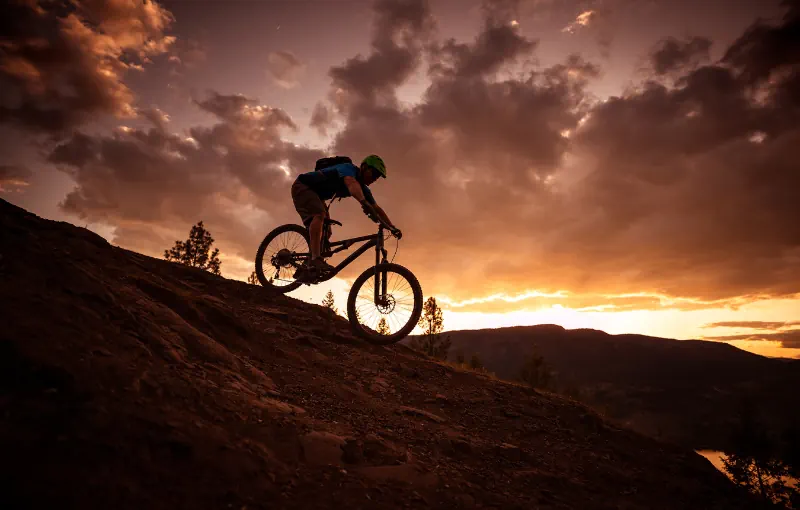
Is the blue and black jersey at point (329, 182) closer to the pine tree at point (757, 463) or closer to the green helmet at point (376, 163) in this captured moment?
the green helmet at point (376, 163)

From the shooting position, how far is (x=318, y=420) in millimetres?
4215

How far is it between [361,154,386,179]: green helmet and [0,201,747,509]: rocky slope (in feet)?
12.0

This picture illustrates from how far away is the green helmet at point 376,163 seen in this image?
7.70 meters

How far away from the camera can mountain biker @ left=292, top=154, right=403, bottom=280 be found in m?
7.60

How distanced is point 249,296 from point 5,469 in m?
6.54

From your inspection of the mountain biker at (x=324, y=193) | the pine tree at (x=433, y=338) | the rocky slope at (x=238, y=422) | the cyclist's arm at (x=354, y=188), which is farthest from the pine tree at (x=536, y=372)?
the cyclist's arm at (x=354, y=188)

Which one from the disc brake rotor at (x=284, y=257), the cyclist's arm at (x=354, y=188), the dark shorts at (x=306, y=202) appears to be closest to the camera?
the cyclist's arm at (x=354, y=188)

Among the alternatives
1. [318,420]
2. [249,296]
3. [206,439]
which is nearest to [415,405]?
[318,420]

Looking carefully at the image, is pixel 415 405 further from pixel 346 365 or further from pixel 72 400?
pixel 72 400

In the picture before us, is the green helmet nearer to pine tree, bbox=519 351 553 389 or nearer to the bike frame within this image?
the bike frame

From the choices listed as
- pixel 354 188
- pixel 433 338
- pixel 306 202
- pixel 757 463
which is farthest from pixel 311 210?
pixel 757 463

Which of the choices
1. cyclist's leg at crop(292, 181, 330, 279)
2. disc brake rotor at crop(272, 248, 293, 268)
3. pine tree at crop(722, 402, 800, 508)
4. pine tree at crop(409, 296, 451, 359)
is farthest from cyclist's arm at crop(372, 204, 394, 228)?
pine tree at crop(722, 402, 800, 508)

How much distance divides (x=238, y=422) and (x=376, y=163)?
558 centimetres

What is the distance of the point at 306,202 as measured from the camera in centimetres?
798
